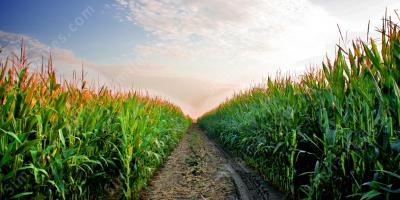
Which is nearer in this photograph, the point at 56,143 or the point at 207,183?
the point at 56,143

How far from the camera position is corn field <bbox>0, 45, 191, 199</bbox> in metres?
2.14

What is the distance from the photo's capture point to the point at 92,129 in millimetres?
3068

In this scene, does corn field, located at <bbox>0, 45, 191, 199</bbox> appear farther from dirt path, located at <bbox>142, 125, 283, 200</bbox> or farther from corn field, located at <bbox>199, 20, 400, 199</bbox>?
corn field, located at <bbox>199, 20, 400, 199</bbox>

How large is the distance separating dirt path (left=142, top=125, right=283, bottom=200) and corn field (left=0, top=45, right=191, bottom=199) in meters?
0.62

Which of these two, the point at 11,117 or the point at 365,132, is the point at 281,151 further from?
the point at 11,117

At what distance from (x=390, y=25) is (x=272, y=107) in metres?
2.05

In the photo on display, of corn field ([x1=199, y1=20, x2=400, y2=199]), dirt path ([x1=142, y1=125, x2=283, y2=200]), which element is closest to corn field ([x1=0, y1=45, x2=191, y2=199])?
dirt path ([x1=142, y1=125, x2=283, y2=200])

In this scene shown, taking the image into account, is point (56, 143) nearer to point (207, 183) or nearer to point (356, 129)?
point (207, 183)

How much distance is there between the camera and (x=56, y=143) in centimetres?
255

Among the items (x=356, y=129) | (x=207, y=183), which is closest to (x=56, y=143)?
(x=207, y=183)

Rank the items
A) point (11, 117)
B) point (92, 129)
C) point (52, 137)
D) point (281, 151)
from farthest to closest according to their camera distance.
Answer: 1. point (281, 151)
2. point (92, 129)
3. point (52, 137)
4. point (11, 117)

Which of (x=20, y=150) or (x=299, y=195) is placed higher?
(x=20, y=150)

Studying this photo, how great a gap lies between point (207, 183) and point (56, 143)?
2.49 metres

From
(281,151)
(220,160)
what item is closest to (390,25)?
(281,151)
